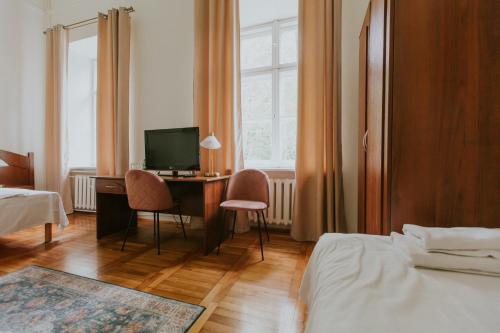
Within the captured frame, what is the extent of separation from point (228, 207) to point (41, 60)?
4172 mm

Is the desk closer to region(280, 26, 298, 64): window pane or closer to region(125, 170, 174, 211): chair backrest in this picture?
region(125, 170, 174, 211): chair backrest

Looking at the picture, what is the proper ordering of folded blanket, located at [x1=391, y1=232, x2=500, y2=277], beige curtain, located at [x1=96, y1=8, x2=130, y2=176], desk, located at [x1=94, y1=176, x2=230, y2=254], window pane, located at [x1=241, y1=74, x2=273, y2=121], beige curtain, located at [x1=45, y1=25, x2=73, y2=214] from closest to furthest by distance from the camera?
folded blanket, located at [x1=391, y1=232, x2=500, y2=277] → desk, located at [x1=94, y1=176, x2=230, y2=254] → window pane, located at [x1=241, y1=74, x2=273, y2=121] → beige curtain, located at [x1=96, y1=8, x2=130, y2=176] → beige curtain, located at [x1=45, y1=25, x2=73, y2=214]

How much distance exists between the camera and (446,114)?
105cm

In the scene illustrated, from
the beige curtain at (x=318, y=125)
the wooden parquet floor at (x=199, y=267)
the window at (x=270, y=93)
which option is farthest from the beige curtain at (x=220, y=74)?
the wooden parquet floor at (x=199, y=267)

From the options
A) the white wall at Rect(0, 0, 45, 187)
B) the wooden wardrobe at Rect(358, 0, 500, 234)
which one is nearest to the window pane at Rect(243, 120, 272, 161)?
the wooden wardrobe at Rect(358, 0, 500, 234)

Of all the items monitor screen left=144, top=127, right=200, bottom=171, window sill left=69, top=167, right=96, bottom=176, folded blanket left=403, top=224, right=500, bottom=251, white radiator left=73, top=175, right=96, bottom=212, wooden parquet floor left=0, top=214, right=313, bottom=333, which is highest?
monitor screen left=144, top=127, right=200, bottom=171

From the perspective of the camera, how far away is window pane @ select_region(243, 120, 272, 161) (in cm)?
305

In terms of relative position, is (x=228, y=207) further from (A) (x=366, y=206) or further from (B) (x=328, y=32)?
(B) (x=328, y=32)

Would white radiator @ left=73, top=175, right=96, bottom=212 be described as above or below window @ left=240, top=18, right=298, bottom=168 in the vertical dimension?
below

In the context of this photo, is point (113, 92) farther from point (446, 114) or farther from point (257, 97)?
point (446, 114)

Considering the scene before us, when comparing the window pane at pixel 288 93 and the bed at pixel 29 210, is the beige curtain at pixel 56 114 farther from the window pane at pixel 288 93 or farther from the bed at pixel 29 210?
the window pane at pixel 288 93

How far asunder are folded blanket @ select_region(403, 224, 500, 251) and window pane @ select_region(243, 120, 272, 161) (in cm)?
233

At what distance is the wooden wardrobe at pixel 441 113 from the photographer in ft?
3.25

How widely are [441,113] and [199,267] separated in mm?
1927
